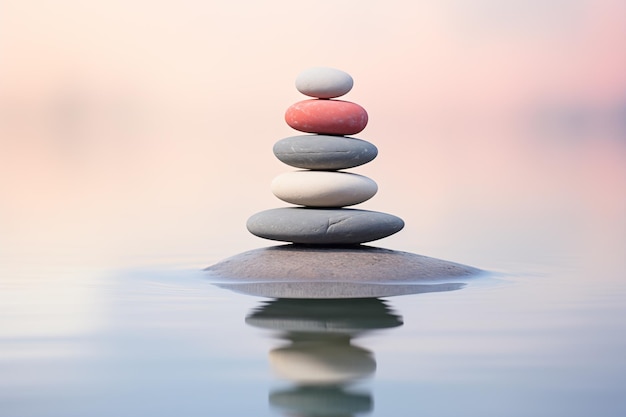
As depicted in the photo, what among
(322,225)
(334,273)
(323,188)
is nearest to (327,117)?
(323,188)

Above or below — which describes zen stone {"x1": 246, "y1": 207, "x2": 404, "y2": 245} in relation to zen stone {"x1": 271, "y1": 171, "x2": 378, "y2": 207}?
below

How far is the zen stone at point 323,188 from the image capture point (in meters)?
10.9

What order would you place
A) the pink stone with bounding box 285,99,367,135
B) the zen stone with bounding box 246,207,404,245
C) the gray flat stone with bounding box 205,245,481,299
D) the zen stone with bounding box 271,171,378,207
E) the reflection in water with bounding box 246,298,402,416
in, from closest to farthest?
the reflection in water with bounding box 246,298,402,416 → the gray flat stone with bounding box 205,245,481,299 → the zen stone with bounding box 246,207,404,245 → the zen stone with bounding box 271,171,378,207 → the pink stone with bounding box 285,99,367,135

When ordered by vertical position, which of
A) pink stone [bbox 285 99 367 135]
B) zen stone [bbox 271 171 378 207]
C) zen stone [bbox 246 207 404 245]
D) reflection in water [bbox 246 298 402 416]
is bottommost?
reflection in water [bbox 246 298 402 416]

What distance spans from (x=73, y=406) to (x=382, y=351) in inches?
88.1

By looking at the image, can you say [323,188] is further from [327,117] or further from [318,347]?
[318,347]

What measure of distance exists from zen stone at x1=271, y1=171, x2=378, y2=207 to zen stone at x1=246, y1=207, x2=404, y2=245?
108mm

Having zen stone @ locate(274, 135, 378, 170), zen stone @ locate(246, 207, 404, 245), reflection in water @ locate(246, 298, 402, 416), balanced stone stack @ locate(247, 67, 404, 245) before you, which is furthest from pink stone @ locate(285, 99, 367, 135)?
reflection in water @ locate(246, 298, 402, 416)

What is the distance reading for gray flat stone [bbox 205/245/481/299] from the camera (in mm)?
9742

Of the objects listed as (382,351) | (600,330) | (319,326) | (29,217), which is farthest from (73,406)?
(29,217)

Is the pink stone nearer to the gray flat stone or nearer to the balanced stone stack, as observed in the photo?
the balanced stone stack

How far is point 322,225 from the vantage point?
10727 mm

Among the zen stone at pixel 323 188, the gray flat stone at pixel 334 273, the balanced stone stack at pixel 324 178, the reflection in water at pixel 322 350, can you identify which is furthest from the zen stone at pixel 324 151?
the reflection in water at pixel 322 350

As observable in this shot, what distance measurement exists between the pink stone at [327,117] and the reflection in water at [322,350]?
2614mm
